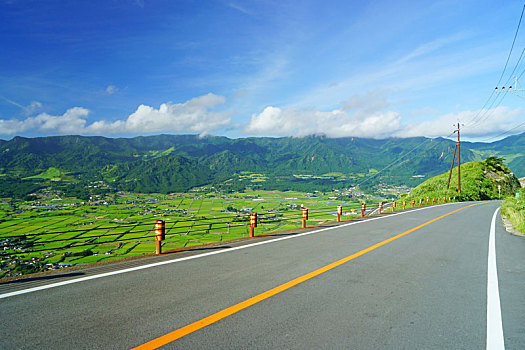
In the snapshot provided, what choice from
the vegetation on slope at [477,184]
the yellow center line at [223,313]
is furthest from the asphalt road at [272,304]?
the vegetation on slope at [477,184]

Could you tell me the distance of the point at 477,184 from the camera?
5150 centimetres

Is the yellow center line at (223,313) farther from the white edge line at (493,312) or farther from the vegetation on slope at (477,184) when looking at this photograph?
the vegetation on slope at (477,184)

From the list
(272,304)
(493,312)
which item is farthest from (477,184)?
(272,304)

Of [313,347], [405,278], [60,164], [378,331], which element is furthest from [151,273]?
[60,164]

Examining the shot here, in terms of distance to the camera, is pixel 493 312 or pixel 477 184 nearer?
pixel 493 312

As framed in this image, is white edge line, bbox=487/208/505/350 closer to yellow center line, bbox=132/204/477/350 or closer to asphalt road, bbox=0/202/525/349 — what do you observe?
asphalt road, bbox=0/202/525/349

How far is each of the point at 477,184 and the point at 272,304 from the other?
206 ft

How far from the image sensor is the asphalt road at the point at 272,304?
299cm

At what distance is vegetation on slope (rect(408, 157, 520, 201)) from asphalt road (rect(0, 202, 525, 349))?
42.5m

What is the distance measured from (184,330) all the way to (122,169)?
200103 millimetres

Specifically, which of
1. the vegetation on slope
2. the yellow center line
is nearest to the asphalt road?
the yellow center line

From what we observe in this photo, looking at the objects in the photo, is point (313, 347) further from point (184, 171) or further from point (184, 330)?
point (184, 171)

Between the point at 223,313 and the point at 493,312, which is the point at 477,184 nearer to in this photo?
the point at 493,312

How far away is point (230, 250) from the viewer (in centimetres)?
770
